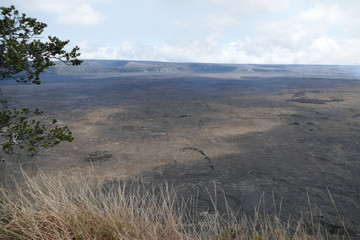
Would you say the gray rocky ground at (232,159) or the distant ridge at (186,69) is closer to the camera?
the gray rocky ground at (232,159)

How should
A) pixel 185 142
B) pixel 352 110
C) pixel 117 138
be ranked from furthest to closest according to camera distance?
pixel 352 110
pixel 117 138
pixel 185 142

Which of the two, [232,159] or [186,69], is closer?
[232,159]

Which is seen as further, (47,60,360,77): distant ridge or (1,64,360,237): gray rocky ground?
(47,60,360,77): distant ridge

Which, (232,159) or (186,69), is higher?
(186,69)

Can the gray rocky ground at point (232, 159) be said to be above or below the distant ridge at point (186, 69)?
below

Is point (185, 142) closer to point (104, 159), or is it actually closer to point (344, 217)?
point (104, 159)

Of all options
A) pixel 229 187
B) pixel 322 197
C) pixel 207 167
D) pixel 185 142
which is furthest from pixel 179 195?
pixel 185 142

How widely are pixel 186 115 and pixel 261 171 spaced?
Answer: 752 centimetres

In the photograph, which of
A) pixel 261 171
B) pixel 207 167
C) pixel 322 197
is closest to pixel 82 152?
pixel 207 167

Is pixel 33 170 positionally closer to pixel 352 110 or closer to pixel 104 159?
pixel 104 159

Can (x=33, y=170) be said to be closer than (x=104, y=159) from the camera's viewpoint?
Yes

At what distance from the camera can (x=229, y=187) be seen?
534cm

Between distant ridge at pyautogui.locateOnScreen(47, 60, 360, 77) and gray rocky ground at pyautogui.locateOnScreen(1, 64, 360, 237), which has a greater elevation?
distant ridge at pyautogui.locateOnScreen(47, 60, 360, 77)

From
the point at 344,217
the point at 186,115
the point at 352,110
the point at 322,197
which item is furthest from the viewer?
the point at 352,110
